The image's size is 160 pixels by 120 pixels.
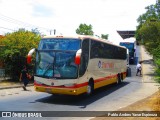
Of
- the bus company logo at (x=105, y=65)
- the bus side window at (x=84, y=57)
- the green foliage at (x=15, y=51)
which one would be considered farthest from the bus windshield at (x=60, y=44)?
the green foliage at (x=15, y=51)

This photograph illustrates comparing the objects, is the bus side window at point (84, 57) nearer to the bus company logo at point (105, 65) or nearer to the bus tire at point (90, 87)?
the bus tire at point (90, 87)

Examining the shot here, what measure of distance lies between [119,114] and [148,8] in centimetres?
4149

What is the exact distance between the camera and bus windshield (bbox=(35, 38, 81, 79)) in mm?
15117

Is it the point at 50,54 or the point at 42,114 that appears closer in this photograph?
the point at 42,114

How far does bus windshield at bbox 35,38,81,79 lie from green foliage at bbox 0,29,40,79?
9600 mm

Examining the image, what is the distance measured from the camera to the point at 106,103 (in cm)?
1585

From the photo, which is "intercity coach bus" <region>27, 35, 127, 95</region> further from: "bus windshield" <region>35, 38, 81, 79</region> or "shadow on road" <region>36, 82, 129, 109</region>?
"shadow on road" <region>36, 82, 129, 109</region>

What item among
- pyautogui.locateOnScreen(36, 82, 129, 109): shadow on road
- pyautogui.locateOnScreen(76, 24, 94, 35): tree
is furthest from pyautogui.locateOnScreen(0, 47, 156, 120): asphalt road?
pyautogui.locateOnScreen(76, 24, 94, 35): tree

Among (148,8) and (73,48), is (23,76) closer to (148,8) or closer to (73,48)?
(73,48)

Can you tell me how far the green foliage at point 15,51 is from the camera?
2492cm

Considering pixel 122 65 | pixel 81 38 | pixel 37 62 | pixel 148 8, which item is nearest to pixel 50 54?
pixel 37 62

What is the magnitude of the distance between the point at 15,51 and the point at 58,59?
34.2 ft

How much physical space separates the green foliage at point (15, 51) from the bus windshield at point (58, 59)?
9.60 m

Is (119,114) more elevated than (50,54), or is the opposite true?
(50,54)
